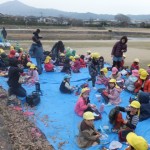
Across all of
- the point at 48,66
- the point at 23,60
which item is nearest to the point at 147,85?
the point at 48,66

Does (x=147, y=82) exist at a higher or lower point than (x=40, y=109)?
higher

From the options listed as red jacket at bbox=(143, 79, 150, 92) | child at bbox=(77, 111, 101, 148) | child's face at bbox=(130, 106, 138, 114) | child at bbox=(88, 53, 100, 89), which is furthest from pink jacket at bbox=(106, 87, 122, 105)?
child at bbox=(77, 111, 101, 148)

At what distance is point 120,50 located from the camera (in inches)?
451

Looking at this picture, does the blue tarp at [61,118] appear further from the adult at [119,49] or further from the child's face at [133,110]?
the adult at [119,49]

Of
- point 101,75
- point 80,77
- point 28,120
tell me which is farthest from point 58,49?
point 28,120

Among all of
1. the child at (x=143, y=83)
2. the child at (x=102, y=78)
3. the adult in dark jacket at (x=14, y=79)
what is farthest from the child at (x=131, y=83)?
the adult in dark jacket at (x=14, y=79)

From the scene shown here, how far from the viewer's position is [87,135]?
226 inches

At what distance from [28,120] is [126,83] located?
3725mm

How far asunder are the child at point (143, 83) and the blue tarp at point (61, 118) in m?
0.39

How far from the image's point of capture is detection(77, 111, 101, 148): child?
5754 millimetres

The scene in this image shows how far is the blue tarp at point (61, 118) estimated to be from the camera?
6.17 meters

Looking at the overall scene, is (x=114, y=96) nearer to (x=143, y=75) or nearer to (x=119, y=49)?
(x=143, y=75)

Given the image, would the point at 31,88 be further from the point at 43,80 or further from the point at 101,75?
the point at 101,75

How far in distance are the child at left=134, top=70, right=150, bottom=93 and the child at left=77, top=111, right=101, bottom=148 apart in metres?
3.11
